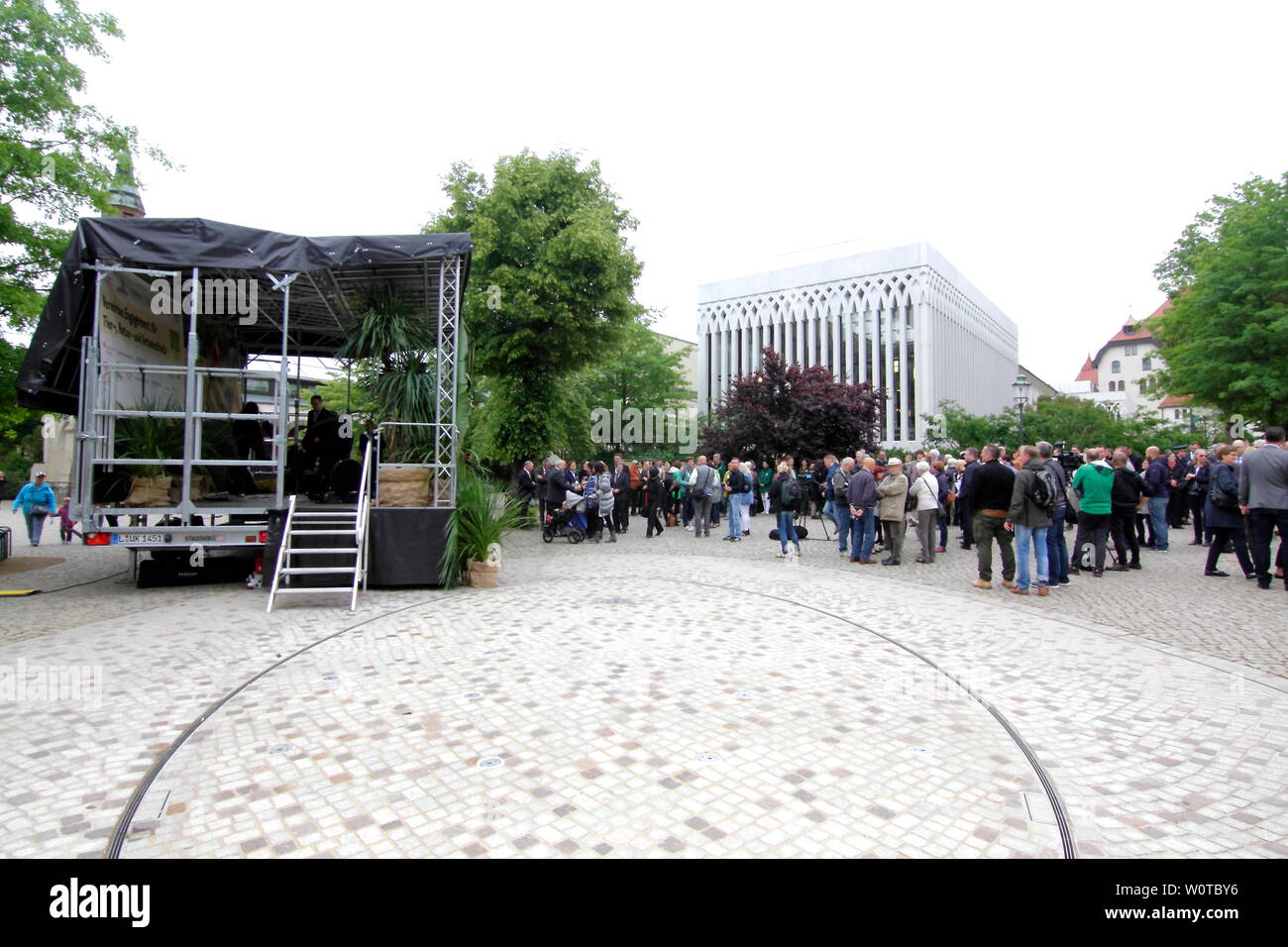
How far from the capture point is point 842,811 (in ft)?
9.93

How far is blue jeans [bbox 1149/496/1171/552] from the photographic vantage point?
43.5 feet

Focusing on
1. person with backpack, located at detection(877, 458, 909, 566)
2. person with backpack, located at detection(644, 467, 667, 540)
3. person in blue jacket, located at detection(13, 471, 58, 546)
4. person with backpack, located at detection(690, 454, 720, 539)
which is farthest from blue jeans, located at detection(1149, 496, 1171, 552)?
person in blue jacket, located at detection(13, 471, 58, 546)

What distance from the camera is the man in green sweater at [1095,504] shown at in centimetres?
979

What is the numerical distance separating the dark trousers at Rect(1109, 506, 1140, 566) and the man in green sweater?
16cm

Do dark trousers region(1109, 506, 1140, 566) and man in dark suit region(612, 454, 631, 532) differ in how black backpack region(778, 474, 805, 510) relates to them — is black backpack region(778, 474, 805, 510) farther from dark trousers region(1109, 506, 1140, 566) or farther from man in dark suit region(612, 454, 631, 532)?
man in dark suit region(612, 454, 631, 532)

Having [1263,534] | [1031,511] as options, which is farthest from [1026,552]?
[1263,534]

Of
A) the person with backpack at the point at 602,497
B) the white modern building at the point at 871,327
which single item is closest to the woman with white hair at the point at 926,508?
the person with backpack at the point at 602,497

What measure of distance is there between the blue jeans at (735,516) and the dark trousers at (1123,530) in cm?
678

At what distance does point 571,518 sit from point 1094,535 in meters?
9.74

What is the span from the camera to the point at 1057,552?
9.60m

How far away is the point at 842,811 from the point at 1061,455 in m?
12.0

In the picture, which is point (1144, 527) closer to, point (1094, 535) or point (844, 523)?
point (1094, 535)

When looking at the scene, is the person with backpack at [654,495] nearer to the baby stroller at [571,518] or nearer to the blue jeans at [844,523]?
the baby stroller at [571,518]
